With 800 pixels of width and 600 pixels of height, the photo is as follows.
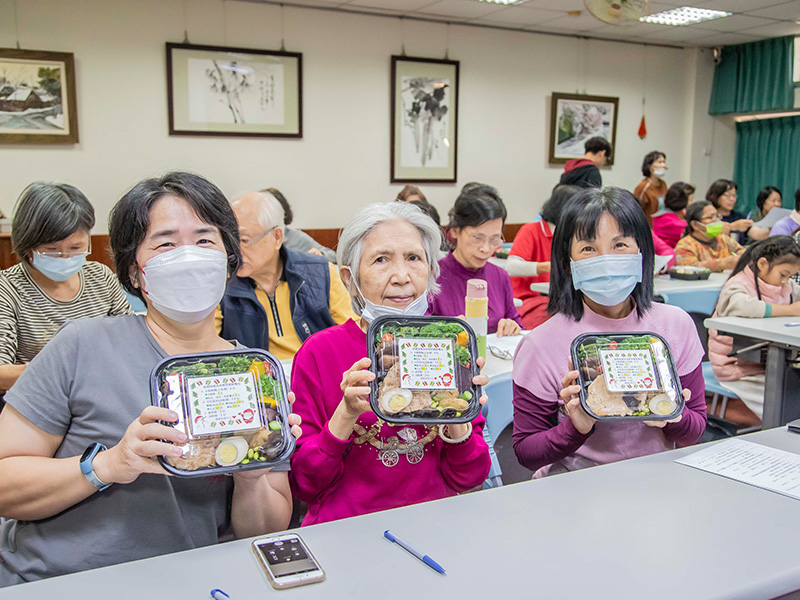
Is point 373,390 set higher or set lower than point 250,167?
lower

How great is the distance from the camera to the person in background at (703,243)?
18.2 feet

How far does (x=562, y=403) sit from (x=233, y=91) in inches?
196

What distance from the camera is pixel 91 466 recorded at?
3.84 feet

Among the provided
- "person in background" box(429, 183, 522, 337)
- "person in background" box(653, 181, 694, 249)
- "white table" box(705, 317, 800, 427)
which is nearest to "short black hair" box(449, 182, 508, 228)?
"person in background" box(429, 183, 522, 337)

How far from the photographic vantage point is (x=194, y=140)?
19.2ft

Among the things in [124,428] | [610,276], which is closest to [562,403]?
[610,276]

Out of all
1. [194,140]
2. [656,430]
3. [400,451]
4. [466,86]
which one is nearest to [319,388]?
[400,451]

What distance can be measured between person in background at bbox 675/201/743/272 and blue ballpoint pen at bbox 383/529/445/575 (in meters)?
5.01

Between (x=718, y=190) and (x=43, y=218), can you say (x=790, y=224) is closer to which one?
(x=718, y=190)

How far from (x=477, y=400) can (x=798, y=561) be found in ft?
1.96

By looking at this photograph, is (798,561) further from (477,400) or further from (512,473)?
(512,473)

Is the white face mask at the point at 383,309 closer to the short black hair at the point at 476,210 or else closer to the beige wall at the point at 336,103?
the short black hair at the point at 476,210

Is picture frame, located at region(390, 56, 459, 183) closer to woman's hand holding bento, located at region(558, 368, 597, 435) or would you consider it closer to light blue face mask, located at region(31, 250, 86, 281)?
light blue face mask, located at region(31, 250, 86, 281)

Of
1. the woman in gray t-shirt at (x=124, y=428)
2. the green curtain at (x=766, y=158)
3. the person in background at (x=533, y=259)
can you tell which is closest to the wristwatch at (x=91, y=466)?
the woman in gray t-shirt at (x=124, y=428)
